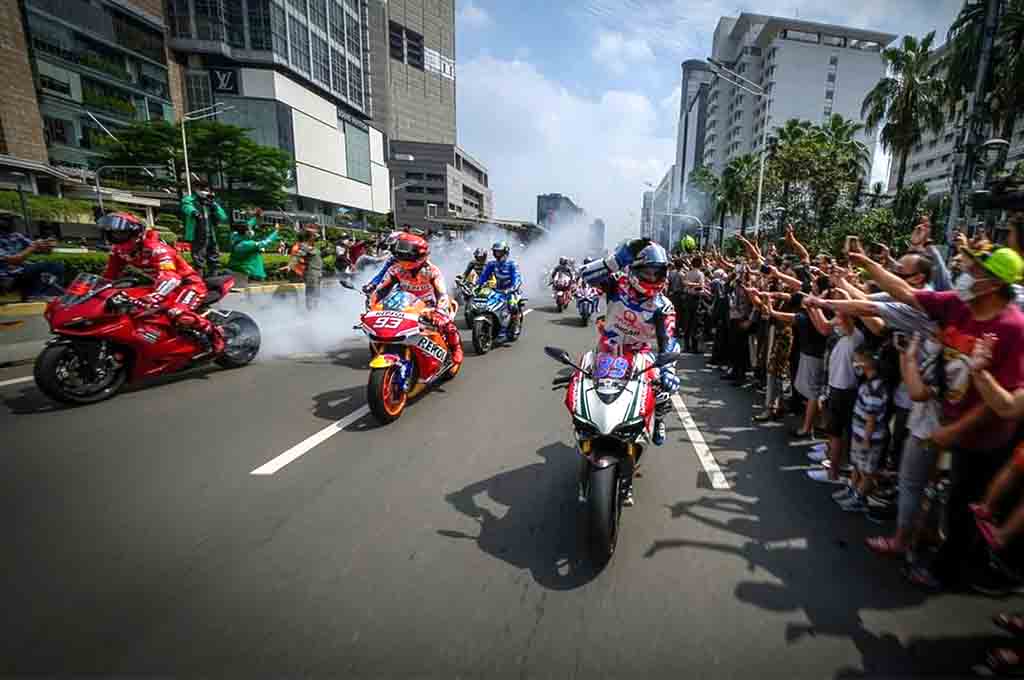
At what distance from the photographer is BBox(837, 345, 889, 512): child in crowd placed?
3.76 m

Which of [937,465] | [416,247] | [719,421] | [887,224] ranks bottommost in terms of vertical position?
[719,421]

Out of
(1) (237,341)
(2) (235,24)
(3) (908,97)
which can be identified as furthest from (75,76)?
(3) (908,97)

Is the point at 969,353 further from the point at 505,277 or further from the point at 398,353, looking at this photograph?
the point at 505,277

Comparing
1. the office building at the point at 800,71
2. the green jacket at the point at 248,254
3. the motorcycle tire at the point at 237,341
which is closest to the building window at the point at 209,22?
the green jacket at the point at 248,254

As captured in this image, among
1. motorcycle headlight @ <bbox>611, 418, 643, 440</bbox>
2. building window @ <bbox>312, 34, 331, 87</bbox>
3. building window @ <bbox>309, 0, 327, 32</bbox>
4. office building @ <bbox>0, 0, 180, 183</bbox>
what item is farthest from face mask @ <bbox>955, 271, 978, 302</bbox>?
building window @ <bbox>309, 0, 327, 32</bbox>

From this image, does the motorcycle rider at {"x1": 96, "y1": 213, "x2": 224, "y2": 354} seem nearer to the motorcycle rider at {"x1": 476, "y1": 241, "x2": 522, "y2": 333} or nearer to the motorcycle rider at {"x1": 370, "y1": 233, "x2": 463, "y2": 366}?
the motorcycle rider at {"x1": 370, "y1": 233, "x2": 463, "y2": 366}

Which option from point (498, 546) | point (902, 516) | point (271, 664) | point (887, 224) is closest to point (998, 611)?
point (902, 516)

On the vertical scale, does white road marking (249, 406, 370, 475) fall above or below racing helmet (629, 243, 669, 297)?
below

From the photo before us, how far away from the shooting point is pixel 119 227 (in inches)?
232

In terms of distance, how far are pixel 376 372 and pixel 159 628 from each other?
3.01m

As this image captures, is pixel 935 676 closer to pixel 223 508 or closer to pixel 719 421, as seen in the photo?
pixel 719 421

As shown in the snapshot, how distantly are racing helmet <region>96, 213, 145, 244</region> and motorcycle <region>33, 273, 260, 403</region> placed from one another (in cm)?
53

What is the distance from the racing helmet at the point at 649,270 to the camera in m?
3.85

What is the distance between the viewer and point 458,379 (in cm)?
742
